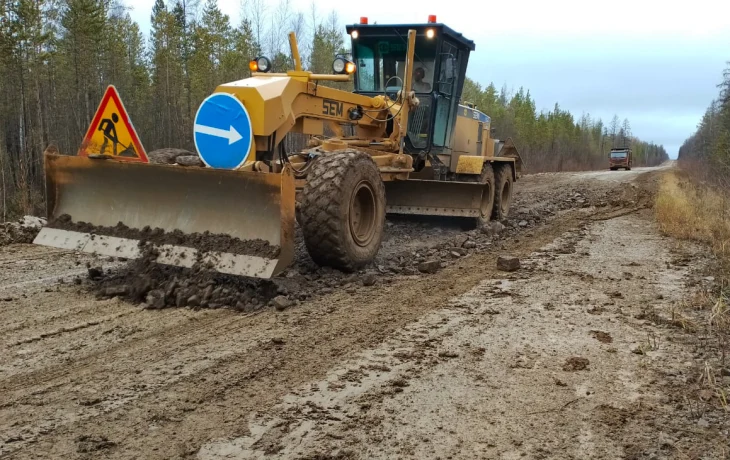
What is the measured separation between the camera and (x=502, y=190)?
10.9 m

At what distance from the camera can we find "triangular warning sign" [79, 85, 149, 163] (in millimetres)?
5969

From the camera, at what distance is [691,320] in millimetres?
4516

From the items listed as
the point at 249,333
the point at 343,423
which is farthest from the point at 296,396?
the point at 249,333

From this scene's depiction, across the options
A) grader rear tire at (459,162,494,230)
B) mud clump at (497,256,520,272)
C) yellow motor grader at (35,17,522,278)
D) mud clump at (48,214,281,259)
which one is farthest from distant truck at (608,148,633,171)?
mud clump at (48,214,281,259)

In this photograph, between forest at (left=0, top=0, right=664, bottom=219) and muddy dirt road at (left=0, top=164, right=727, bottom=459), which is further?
forest at (left=0, top=0, right=664, bottom=219)

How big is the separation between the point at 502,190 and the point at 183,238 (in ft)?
23.1

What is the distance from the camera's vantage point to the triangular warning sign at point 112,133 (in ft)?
19.6

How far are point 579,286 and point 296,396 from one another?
352 centimetres

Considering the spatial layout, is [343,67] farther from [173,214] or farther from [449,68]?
[449,68]

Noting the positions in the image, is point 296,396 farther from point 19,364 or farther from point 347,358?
point 19,364

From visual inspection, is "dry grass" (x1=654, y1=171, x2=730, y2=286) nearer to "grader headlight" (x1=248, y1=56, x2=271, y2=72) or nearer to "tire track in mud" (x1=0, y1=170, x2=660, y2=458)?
"tire track in mud" (x1=0, y1=170, x2=660, y2=458)

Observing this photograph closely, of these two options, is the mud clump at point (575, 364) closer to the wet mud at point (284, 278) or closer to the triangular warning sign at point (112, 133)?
the wet mud at point (284, 278)

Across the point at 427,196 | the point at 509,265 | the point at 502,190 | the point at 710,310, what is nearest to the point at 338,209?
the point at 509,265

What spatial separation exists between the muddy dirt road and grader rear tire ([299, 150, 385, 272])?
0.24 meters
